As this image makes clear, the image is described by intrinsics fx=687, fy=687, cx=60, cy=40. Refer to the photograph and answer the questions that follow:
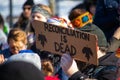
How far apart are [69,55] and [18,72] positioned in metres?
1.75

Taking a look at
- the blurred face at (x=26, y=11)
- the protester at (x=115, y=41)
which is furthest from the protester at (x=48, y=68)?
the blurred face at (x=26, y=11)

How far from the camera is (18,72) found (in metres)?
4.17

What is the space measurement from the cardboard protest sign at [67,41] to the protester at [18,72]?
1580mm

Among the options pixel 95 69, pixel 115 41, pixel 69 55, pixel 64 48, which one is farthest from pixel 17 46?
pixel 69 55

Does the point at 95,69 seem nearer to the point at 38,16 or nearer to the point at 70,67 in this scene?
the point at 70,67

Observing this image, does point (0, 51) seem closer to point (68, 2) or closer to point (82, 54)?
point (82, 54)

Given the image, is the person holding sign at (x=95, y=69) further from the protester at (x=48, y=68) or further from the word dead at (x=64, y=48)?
the protester at (x=48, y=68)

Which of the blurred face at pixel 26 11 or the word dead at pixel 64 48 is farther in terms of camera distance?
the blurred face at pixel 26 11

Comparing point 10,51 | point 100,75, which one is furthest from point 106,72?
point 10,51

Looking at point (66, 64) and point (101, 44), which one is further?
point (101, 44)

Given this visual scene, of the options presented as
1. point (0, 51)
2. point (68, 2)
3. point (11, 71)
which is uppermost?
point (11, 71)

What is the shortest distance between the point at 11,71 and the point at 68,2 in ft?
44.8

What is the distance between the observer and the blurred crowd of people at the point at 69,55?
428cm

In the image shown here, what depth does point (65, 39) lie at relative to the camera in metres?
6.13
